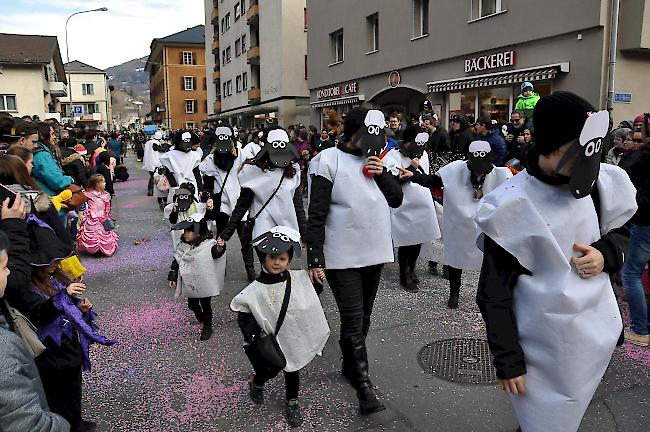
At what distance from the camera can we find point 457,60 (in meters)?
16.7

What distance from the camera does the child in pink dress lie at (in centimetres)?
844

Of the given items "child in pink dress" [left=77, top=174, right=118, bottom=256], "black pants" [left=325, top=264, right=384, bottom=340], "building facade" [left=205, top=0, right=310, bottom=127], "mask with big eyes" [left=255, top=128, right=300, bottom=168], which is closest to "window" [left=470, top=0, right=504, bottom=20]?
"building facade" [left=205, top=0, right=310, bottom=127]

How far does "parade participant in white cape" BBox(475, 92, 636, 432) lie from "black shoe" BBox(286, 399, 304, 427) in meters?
1.61

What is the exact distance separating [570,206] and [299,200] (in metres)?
3.42

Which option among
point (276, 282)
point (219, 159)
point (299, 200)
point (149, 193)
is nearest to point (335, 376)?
point (276, 282)

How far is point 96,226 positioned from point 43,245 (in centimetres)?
594

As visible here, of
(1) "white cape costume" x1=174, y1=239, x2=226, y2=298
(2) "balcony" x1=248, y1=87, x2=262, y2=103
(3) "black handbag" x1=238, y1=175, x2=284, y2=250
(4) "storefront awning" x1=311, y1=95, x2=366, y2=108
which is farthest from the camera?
(2) "balcony" x1=248, y1=87, x2=262, y2=103

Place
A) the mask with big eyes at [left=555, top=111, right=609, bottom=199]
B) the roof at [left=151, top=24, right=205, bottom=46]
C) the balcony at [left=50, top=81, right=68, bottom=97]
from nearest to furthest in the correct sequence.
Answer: the mask with big eyes at [left=555, top=111, right=609, bottom=199]
the balcony at [left=50, top=81, right=68, bottom=97]
the roof at [left=151, top=24, right=205, bottom=46]

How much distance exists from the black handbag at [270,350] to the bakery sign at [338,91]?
20.9 meters

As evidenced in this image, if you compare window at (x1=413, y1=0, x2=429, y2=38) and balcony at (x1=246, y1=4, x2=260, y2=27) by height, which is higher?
balcony at (x1=246, y1=4, x2=260, y2=27)

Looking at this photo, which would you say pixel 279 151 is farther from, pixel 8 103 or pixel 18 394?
pixel 8 103

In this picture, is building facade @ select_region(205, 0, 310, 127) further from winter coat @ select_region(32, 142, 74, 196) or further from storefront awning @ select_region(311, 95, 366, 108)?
winter coat @ select_region(32, 142, 74, 196)

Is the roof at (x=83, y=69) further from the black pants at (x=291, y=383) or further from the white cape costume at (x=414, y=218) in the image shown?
the black pants at (x=291, y=383)

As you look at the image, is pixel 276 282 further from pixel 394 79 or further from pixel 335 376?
pixel 394 79
